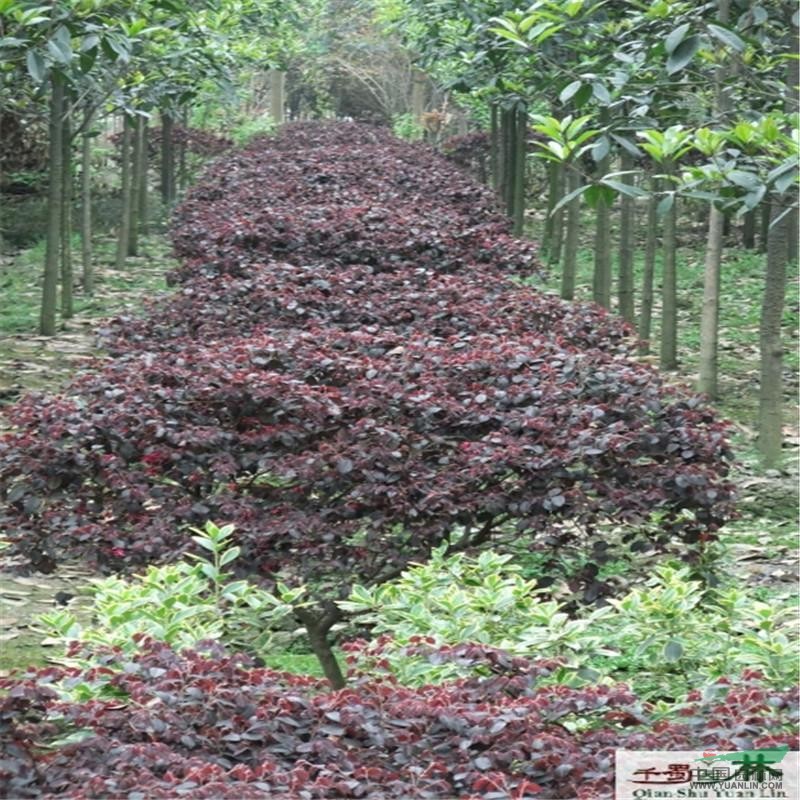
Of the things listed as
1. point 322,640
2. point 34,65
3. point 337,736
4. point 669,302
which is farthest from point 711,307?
point 337,736

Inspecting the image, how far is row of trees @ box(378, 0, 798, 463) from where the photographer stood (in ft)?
12.9

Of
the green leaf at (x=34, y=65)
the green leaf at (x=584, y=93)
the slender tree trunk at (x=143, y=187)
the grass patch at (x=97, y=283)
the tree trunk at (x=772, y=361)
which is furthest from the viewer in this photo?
the slender tree trunk at (x=143, y=187)

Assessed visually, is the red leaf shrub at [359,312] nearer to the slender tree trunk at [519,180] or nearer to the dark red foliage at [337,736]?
the dark red foliage at [337,736]

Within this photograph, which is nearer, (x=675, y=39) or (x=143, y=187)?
(x=675, y=39)

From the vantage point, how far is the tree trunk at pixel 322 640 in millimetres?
3963

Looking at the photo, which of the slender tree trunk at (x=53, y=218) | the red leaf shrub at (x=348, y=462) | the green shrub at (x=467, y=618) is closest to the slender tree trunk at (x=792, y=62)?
the red leaf shrub at (x=348, y=462)

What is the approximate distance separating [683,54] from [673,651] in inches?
82.4

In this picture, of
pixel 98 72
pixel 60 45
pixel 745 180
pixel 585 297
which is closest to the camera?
pixel 745 180

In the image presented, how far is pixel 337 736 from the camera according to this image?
2.34 meters

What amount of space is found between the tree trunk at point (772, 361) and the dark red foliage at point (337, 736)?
14.4 ft

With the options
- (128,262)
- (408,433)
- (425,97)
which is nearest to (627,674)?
(408,433)

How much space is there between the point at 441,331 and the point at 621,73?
138cm

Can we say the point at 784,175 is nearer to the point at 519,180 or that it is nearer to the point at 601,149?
the point at 601,149

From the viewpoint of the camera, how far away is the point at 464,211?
1048 cm
